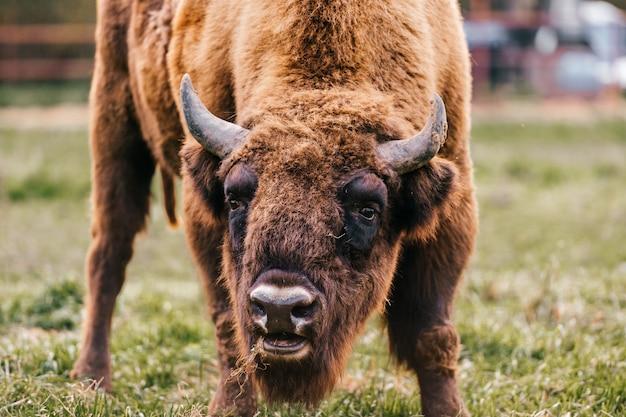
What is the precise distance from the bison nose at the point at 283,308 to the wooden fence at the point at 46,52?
847 inches

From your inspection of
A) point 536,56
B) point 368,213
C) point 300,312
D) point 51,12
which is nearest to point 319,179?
point 368,213

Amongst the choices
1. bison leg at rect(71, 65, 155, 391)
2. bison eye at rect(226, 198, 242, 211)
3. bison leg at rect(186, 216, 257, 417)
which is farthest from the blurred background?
bison eye at rect(226, 198, 242, 211)

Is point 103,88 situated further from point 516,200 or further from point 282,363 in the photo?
point 516,200

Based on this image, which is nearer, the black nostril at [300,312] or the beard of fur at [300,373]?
the black nostril at [300,312]

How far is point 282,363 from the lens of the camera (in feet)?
13.6

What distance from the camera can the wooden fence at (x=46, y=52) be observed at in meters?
24.7

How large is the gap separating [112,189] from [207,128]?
6.92 ft

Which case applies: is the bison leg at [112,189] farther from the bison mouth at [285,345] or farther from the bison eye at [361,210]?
the bison eye at [361,210]

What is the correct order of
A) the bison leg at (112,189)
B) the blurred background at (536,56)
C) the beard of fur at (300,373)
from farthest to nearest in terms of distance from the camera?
the blurred background at (536,56)
the bison leg at (112,189)
the beard of fur at (300,373)

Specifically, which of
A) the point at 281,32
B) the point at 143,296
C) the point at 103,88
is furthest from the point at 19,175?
the point at 281,32

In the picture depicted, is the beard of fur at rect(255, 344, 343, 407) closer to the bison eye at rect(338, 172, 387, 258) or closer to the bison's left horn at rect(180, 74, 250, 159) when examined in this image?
the bison eye at rect(338, 172, 387, 258)

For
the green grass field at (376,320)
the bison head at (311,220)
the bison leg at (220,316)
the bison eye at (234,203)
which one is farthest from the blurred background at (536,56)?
the bison eye at (234,203)

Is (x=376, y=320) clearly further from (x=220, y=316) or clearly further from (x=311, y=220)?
(x=311, y=220)

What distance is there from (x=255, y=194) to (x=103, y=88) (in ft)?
8.62
